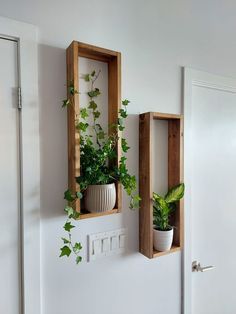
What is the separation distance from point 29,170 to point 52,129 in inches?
7.1

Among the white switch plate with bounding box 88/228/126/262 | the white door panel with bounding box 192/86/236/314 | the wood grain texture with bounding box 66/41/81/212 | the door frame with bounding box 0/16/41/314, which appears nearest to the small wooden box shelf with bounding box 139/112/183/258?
the white switch plate with bounding box 88/228/126/262

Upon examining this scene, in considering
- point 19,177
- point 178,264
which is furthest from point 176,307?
point 19,177

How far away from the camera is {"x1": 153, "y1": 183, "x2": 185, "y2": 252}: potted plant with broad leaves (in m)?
1.01

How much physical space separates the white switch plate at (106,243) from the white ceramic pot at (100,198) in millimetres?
194

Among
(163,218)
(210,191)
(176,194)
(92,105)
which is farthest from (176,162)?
(92,105)

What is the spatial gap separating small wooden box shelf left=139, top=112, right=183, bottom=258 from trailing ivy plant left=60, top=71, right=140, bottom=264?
0.14 metres

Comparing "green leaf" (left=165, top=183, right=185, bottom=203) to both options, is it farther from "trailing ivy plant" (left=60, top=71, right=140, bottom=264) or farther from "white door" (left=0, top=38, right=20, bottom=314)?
"white door" (left=0, top=38, right=20, bottom=314)

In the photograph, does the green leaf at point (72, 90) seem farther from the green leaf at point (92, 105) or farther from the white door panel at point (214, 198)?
the white door panel at point (214, 198)

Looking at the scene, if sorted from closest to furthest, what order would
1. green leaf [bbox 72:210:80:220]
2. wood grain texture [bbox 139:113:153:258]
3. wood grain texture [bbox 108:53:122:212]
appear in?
1. green leaf [bbox 72:210:80:220]
2. wood grain texture [bbox 108:53:122:212]
3. wood grain texture [bbox 139:113:153:258]

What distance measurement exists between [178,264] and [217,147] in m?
0.72

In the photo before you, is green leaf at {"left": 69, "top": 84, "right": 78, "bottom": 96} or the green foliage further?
the green foliage

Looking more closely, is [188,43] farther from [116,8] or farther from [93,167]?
[93,167]

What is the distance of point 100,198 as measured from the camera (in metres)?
0.82

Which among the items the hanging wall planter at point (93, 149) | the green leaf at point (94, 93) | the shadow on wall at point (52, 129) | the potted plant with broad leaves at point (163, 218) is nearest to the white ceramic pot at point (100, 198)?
the hanging wall planter at point (93, 149)
